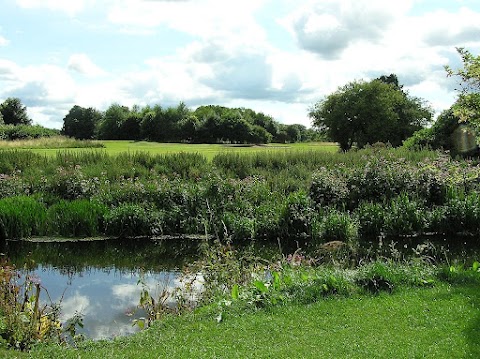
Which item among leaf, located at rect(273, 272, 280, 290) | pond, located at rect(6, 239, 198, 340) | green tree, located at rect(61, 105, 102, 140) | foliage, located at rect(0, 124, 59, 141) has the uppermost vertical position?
green tree, located at rect(61, 105, 102, 140)

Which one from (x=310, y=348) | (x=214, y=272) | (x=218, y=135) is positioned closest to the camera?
(x=310, y=348)

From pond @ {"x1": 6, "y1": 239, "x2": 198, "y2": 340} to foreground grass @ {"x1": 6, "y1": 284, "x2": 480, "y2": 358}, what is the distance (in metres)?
1.67

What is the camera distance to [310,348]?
5641mm

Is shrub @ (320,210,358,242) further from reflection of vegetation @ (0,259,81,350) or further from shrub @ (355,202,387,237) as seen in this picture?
reflection of vegetation @ (0,259,81,350)

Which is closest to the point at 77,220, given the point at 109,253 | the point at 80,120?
the point at 109,253

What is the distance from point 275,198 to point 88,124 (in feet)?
189

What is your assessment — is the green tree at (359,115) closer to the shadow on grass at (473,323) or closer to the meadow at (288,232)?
the meadow at (288,232)

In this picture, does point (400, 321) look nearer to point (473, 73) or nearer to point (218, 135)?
point (473, 73)

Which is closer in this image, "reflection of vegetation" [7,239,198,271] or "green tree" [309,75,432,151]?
"reflection of vegetation" [7,239,198,271]

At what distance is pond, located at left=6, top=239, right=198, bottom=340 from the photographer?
9008 mm

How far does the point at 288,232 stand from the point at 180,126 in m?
39.7

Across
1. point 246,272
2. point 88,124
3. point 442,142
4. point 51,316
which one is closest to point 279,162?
point 442,142

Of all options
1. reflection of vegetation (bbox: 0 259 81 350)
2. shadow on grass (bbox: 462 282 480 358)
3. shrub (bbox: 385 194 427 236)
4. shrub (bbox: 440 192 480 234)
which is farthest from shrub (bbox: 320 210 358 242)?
reflection of vegetation (bbox: 0 259 81 350)

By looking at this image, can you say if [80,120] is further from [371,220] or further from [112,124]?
[371,220]
